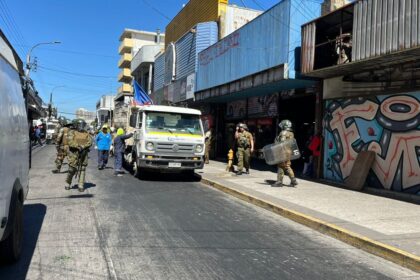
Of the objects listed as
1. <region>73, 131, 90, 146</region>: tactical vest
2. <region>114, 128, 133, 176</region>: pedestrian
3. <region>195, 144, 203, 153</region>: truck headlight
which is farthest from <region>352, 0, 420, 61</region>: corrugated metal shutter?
<region>114, 128, 133, 176</region>: pedestrian

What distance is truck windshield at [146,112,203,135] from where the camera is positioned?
14.0m

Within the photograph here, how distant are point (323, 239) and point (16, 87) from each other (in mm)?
4944

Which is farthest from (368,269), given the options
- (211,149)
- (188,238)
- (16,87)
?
(211,149)

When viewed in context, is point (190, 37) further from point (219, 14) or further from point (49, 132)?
point (49, 132)

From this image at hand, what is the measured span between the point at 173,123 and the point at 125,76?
61.2 meters

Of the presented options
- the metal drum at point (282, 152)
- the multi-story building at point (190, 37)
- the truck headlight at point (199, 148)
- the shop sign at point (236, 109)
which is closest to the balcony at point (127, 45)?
the multi-story building at point (190, 37)

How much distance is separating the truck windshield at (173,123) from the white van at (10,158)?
793cm

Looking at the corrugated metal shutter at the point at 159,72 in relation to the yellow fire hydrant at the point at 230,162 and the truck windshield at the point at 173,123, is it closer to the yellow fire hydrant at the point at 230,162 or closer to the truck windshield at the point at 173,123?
the yellow fire hydrant at the point at 230,162

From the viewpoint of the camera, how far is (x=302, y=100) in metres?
18.2

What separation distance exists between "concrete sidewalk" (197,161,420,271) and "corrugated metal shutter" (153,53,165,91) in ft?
66.8

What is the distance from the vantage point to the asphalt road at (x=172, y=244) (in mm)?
5324

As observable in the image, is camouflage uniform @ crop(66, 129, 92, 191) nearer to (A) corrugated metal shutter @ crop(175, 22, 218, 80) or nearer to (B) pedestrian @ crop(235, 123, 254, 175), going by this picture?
(B) pedestrian @ crop(235, 123, 254, 175)

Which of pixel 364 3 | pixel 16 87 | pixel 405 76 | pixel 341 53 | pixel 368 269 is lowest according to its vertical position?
pixel 368 269

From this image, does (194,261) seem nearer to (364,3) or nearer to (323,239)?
(323,239)
